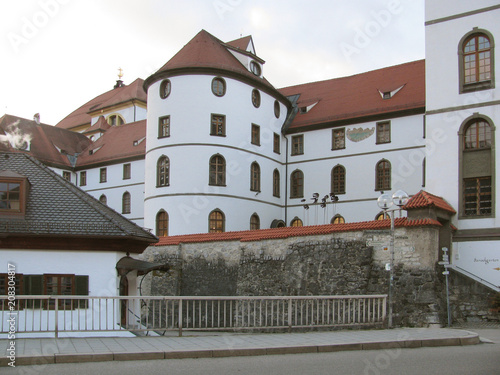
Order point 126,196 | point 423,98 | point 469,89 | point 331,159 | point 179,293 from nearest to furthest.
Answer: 1. point 469,89
2. point 179,293
3. point 423,98
4. point 331,159
5. point 126,196

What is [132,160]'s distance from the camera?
53062 millimetres

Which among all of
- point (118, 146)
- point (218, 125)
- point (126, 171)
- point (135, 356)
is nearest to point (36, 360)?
point (135, 356)

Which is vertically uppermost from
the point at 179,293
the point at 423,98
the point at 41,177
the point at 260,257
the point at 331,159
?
the point at 423,98

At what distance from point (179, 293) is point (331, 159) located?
16221mm

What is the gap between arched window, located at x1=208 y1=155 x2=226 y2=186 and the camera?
3934 cm

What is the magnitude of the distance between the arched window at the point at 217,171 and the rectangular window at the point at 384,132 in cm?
1053

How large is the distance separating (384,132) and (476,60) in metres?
14.5

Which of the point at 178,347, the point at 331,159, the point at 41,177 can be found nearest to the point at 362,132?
the point at 331,159

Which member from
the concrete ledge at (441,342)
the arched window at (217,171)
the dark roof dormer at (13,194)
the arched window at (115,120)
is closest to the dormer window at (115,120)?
the arched window at (115,120)

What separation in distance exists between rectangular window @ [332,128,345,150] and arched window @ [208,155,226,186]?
823cm

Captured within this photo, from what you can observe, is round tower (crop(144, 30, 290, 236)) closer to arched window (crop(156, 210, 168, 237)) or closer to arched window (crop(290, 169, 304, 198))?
arched window (crop(156, 210, 168, 237))

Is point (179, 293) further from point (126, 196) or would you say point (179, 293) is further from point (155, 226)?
point (126, 196)

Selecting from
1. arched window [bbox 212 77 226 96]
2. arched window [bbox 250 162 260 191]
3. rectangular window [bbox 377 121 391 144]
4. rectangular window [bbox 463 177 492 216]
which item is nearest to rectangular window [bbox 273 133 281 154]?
arched window [bbox 250 162 260 191]

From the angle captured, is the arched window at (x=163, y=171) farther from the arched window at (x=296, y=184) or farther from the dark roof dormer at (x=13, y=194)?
the dark roof dormer at (x=13, y=194)
